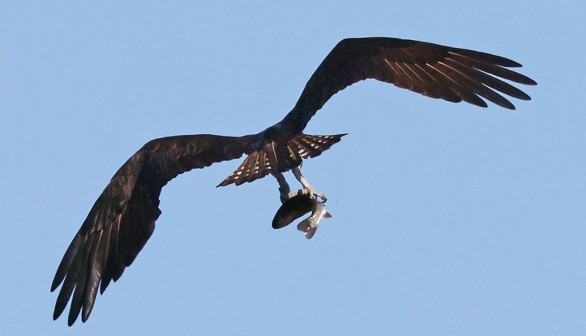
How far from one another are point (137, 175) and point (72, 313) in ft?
4.91

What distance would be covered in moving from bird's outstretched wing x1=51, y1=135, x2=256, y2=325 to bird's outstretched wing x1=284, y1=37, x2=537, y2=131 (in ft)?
3.46

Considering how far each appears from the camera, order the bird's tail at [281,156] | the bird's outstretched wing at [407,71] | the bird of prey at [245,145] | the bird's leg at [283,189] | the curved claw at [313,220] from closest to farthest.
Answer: the bird's tail at [281,156] < the curved claw at [313,220] < the bird's leg at [283,189] < the bird of prey at [245,145] < the bird's outstretched wing at [407,71]

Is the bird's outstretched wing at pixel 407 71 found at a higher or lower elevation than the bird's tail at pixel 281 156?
higher

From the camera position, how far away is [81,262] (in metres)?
12.7

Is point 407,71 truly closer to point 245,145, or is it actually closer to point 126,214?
point 245,145

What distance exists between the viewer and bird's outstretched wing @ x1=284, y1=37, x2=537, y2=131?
12.9 metres

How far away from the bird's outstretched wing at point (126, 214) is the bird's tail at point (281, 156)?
70 centimetres

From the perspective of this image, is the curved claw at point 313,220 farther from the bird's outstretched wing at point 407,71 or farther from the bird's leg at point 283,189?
the bird's outstretched wing at point 407,71

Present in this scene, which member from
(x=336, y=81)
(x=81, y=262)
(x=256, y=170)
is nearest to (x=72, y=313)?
(x=81, y=262)

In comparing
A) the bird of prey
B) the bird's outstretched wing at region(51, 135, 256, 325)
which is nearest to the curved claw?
the bird of prey

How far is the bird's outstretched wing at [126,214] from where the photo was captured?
1247cm

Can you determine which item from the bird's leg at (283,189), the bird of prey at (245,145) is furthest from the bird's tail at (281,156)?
the bird's leg at (283,189)

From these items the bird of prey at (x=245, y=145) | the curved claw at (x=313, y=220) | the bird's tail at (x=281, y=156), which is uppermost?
the bird of prey at (x=245, y=145)

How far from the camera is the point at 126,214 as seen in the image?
12.7 meters
